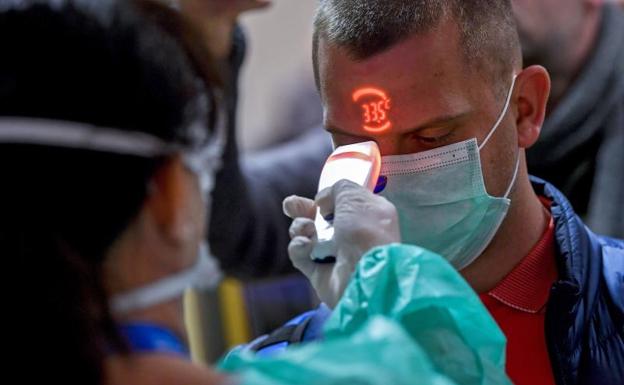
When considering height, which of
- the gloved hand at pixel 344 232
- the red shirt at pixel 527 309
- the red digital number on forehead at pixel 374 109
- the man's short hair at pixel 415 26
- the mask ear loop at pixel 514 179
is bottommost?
the red shirt at pixel 527 309

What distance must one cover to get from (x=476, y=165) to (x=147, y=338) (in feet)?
3.43

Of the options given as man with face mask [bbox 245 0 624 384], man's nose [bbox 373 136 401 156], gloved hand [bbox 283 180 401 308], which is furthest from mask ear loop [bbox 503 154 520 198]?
gloved hand [bbox 283 180 401 308]

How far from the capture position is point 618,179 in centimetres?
344

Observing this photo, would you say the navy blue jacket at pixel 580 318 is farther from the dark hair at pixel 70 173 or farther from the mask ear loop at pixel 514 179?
the dark hair at pixel 70 173

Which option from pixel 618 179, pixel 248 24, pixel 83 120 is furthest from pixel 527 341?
pixel 248 24

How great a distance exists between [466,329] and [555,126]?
2108 millimetres

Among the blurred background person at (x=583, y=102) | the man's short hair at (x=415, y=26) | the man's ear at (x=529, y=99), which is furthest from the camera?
the blurred background person at (x=583, y=102)

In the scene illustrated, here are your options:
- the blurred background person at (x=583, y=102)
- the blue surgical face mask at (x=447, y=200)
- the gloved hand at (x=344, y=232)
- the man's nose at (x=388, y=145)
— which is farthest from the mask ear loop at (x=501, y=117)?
the blurred background person at (x=583, y=102)

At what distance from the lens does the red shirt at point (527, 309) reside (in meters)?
2.13

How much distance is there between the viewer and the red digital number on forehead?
7.12 ft

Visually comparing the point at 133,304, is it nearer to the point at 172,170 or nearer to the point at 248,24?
the point at 172,170

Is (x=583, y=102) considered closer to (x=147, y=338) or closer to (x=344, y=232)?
(x=344, y=232)

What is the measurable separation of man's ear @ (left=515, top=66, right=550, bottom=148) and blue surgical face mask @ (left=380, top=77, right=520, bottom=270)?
0.08 meters

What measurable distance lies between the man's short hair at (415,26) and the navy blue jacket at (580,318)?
14.7 inches
